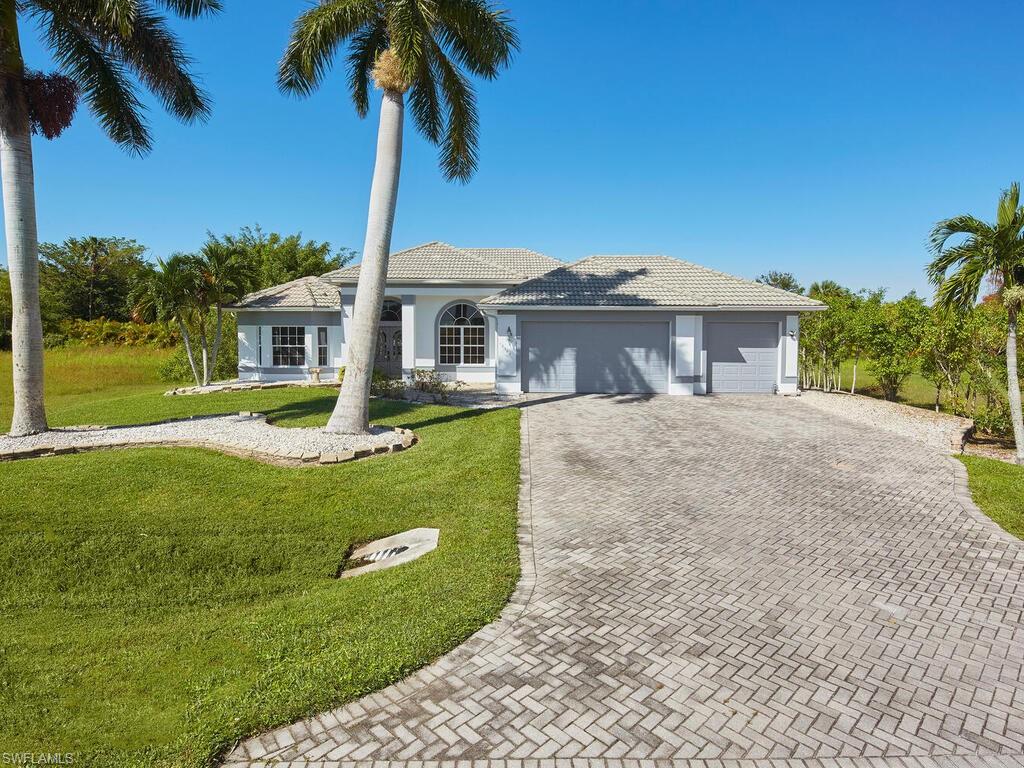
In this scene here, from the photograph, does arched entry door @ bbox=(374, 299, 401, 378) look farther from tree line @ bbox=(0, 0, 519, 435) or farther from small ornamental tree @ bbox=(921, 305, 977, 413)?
small ornamental tree @ bbox=(921, 305, 977, 413)

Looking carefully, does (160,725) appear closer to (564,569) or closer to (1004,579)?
(564,569)

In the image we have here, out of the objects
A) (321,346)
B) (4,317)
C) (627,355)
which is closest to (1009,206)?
(627,355)

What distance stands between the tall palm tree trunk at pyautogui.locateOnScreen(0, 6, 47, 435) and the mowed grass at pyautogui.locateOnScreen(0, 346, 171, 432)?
350 inches

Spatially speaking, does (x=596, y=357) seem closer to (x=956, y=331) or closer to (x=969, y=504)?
(x=956, y=331)

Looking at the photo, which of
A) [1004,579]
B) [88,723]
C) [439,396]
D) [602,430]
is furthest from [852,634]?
[439,396]

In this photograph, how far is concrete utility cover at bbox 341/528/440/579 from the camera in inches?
250

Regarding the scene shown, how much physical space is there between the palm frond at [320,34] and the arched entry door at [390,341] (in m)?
11.7

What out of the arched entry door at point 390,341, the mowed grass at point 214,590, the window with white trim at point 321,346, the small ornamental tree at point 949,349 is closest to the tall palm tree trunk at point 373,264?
the mowed grass at point 214,590

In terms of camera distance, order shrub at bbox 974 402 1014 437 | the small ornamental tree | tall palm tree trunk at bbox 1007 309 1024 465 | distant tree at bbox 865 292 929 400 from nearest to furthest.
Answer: tall palm tree trunk at bbox 1007 309 1024 465, shrub at bbox 974 402 1014 437, the small ornamental tree, distant tree at bbox 865 292 929 400

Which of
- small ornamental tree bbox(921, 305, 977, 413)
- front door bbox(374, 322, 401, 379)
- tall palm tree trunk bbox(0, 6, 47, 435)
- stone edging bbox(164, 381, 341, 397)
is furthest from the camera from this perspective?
front door bbox(374, 322, 401, 379)

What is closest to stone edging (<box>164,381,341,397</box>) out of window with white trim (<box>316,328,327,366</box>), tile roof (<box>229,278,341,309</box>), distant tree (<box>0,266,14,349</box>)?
window with white trim (<box>316,328,327,366</box>)

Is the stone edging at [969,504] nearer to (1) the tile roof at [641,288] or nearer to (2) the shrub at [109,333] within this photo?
(1) the tile roof at [641,288]

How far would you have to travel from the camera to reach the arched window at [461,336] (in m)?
22.2

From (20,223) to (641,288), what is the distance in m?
16.2
